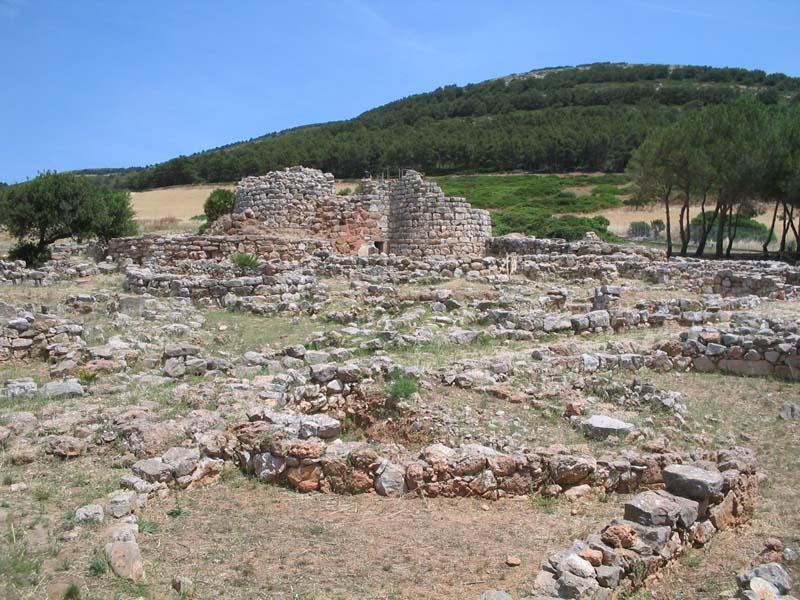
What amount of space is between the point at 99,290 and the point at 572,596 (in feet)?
46.0

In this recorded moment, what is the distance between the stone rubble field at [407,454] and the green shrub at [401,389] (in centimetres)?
5

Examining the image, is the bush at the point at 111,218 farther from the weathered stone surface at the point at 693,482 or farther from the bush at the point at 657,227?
the bush at the point at 657,227

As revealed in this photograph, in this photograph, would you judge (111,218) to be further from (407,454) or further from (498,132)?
(498,132)

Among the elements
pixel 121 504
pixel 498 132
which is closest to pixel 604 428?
pixel 121 504

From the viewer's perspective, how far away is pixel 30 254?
964 inches

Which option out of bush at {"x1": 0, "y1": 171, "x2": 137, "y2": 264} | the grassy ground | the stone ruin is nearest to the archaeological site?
the stone ruin

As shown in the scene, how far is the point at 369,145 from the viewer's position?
68.6 m

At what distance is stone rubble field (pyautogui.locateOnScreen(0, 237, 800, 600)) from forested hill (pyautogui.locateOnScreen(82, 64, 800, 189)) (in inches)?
1602

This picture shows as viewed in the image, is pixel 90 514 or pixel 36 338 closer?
pixel 90 514

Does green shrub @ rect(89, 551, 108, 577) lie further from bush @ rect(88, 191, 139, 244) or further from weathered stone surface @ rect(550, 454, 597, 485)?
bush @ rect(88, 191, 139, 244)

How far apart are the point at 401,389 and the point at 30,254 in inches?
858

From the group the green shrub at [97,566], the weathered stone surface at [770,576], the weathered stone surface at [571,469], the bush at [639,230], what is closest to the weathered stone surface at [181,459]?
the green shrub at [97,566]

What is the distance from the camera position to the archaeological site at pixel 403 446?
4598mm

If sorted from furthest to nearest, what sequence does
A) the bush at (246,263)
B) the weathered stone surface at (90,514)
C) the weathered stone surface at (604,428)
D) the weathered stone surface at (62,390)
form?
the bush at (246,263), the weathered stone surface at (62,390), the weathered stone surface at (604,428), the weathered stone surface at (90,514)
